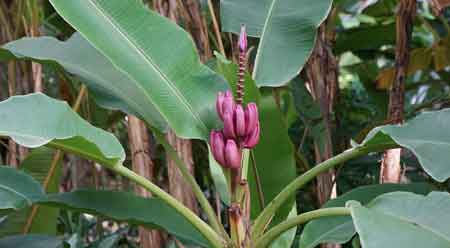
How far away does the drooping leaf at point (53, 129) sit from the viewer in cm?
81

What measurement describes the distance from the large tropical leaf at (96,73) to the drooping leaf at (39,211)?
1.09 ft

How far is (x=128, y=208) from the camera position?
1035mm

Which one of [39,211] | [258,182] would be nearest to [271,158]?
[258,182]

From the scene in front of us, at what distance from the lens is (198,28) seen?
136cm

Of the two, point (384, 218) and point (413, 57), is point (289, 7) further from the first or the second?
point (413, 57)

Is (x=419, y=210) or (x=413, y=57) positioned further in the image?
(x=413, y=57)

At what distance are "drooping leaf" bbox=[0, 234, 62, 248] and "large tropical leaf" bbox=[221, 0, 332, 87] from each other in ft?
1.30

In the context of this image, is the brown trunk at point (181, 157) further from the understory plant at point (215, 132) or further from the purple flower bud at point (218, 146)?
the purple flower bud at point (218, 146)

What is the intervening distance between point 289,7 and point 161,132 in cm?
32

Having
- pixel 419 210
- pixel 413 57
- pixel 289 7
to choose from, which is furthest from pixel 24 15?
pixel 413 57

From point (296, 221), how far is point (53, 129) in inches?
12.8

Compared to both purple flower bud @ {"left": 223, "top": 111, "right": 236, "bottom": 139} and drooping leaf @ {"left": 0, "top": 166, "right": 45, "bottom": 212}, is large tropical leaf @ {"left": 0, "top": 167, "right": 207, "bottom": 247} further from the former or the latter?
purple flower bud @ {"left": 223, "top": 111, "right": 236, "bottom": 139}

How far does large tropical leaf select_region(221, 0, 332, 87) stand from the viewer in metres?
1.07

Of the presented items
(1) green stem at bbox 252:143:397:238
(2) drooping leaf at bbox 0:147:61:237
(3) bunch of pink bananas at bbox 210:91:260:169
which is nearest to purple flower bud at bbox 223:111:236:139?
(3) bunch of pink bananas at bbox 210:91:260:169
